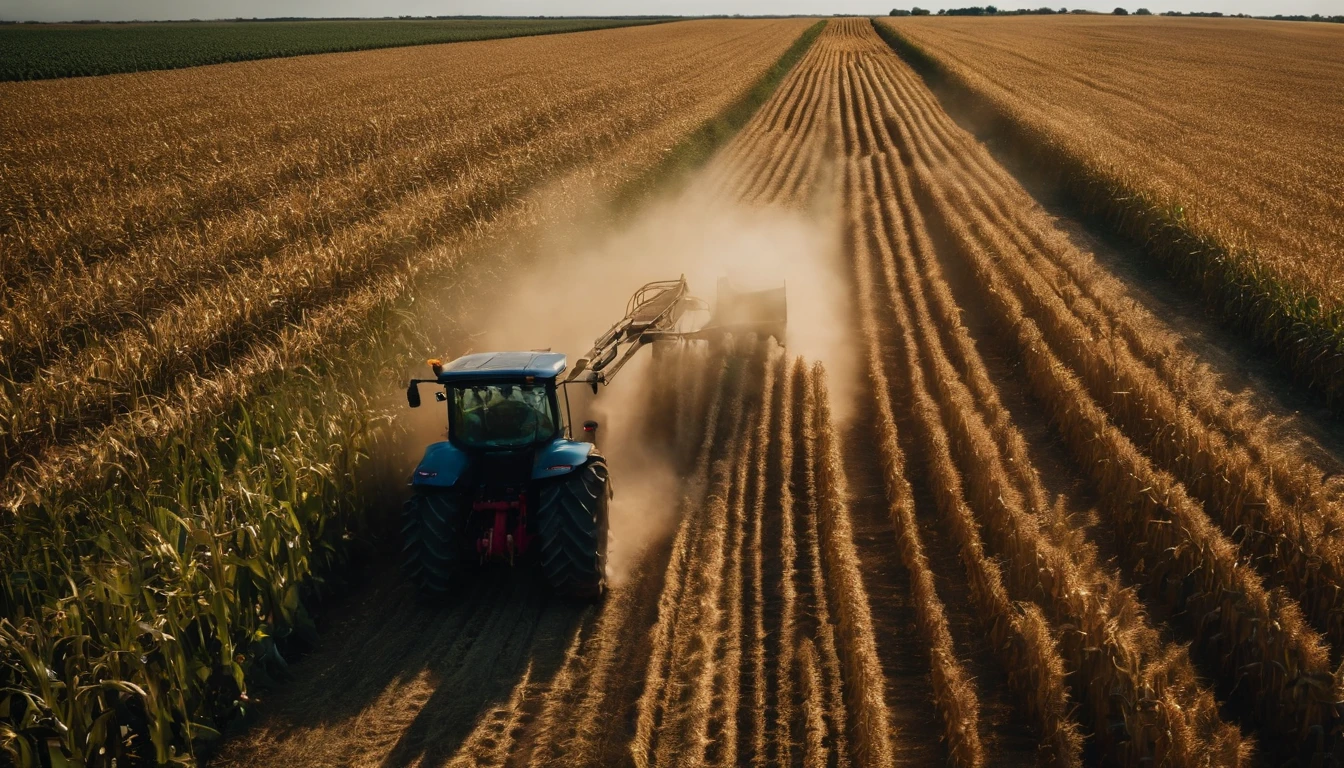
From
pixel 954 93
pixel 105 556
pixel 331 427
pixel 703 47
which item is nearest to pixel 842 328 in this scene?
pixel 331 427

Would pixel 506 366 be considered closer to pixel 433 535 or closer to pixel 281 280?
pixel 433 535

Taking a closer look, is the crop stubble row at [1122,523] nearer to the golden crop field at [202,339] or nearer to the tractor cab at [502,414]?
the tractor cab at [502,414]

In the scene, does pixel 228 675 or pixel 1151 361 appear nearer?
pixel 228 675

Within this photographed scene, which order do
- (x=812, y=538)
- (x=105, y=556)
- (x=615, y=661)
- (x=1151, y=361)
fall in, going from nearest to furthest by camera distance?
(x=105, y=556) → (x=615, y=661) → (x=812, y=538) → (x=1151, y=361)

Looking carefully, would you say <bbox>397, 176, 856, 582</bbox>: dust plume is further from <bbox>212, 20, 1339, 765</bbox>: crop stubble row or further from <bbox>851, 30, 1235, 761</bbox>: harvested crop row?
<bbox>851, 30, 1235, 761</bbox>: harvested crop row

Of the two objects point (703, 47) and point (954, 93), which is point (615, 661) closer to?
point (954, 93)

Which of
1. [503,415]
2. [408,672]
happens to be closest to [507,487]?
[503,415]

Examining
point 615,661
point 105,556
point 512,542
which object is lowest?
point 615,661
